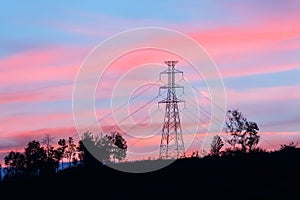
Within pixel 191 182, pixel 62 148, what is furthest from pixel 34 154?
pixel 191 182

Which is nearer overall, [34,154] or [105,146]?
[105,146]

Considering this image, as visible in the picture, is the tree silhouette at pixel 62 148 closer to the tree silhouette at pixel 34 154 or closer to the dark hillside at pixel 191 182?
the tree silhouette at pixel 34 154

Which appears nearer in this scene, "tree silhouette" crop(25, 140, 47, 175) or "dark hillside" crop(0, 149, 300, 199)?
"dark hillside" crop(0, 149, 300, 199)

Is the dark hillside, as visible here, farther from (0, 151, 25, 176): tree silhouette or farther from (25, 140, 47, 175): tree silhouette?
A: (0, 151, 25, 176): tree silhouette

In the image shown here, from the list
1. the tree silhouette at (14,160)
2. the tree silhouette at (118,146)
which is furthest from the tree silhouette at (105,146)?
the tree silhouette at (14,160)

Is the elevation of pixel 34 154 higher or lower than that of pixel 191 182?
higher

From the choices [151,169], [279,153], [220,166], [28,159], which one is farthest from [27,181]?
[28,159]

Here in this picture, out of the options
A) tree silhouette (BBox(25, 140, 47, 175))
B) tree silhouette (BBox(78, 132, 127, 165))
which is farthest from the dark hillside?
tree silhouette (BBox(25, 140, 47, 175))

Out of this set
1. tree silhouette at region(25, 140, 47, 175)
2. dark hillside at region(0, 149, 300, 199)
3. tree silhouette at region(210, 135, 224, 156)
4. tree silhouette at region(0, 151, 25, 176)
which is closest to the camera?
dark hillside at region(0, 149, 300, 199)

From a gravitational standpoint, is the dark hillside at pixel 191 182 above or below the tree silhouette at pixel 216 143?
below

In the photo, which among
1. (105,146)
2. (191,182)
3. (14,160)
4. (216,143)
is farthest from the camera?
(14,160)

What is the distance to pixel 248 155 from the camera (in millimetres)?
71188

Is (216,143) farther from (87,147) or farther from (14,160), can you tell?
(14,160)

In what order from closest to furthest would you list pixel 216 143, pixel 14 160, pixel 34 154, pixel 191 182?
pixel 191 182
pixel 216 143
pixel 34 154
pixel 14 160
